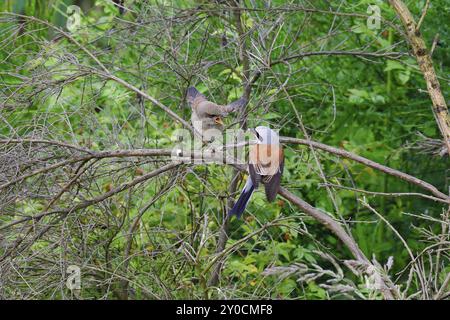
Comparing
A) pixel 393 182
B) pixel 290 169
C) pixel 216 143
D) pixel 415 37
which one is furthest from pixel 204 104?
pixel 393 182

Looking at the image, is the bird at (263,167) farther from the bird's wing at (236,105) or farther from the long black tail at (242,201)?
the bird's wing at (236,105)

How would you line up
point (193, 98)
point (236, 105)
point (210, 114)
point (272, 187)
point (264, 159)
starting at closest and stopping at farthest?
point (272, 187), point (264, 159), point (236, 105), point (210, 114), point (193, 98)

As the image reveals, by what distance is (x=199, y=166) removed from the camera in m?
5.31

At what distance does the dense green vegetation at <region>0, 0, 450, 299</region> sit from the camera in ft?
13.6

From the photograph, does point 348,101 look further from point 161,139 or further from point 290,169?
point 161,139

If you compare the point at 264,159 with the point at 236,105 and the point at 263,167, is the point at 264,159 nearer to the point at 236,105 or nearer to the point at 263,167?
the point at 263,167

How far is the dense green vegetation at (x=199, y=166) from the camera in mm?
4137

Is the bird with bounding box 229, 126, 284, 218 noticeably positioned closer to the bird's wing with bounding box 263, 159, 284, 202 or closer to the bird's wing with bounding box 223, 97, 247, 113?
the bird's wing with bounding box 263, 159, 284, 202

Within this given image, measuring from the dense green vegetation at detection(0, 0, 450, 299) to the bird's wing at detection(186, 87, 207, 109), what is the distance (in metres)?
0.09

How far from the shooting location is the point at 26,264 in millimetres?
4473

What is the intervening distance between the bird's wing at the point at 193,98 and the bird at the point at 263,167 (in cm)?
67

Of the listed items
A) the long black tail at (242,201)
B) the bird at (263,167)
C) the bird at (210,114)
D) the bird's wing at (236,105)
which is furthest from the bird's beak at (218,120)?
the long black tail at (242,201)

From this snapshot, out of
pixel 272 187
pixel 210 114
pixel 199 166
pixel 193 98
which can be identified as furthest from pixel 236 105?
pixel 272 187

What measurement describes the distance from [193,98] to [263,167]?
922 millimetres
